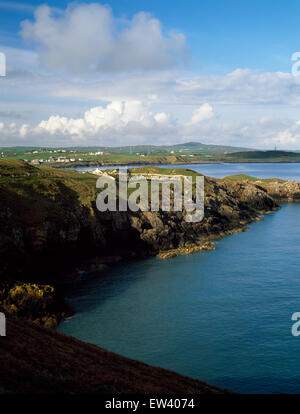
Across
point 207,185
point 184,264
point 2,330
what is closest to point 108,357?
point 2,330

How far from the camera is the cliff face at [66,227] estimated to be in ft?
209

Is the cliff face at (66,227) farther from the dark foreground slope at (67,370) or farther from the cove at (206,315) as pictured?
the dark foreground slope at (67,370)

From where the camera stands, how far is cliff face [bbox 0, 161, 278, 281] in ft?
209

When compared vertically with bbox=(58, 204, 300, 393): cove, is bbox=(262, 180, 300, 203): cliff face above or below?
above

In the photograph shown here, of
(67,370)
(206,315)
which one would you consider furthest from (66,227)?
(67,370)

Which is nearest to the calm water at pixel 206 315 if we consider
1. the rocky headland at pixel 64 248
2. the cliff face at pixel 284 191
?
the rocky headland at pixel 64 248

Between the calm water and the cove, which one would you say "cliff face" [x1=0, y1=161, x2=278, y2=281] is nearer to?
the cove

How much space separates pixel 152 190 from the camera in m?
106

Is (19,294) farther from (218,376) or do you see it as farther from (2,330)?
(218,376)

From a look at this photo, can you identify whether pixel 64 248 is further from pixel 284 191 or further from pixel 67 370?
pixel 284 191

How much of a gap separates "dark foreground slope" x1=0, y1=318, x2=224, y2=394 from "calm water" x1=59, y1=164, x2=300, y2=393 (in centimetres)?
882

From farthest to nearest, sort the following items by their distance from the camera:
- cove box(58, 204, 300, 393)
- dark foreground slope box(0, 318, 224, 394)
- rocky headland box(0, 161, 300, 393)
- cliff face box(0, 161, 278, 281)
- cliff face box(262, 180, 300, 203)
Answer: cliff face box(262, 180, 300, 203) → cliff face box(0, 161, 278, 281) → cove box(58, 204, 300, 393) → rocky headland box(0, 161, 300, 393) → dark foreground slope box(0, 318, 224, 394)

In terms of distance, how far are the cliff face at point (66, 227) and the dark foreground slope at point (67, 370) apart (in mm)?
27622

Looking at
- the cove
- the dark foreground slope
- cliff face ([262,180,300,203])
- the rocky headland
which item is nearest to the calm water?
the cove
